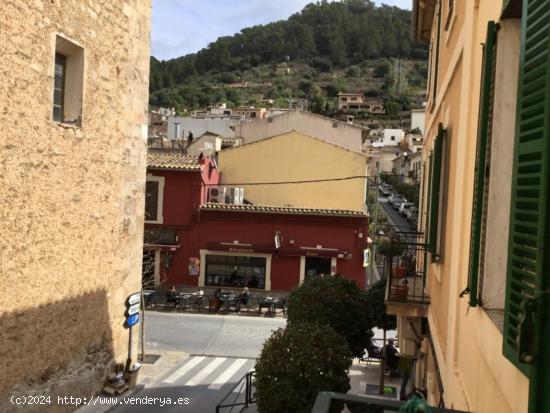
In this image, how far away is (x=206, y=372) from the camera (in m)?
14.4

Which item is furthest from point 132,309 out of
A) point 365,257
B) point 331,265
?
point 365,257

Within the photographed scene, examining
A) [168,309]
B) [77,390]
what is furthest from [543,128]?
[168,309]

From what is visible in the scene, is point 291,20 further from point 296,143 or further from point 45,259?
point 45,259

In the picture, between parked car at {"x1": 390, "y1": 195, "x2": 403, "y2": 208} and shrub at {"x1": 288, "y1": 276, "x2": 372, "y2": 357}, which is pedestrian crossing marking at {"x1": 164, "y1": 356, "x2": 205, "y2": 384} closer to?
shrub at {"x1": 288, "y1": 276, "x2": 372, "y2": 357}

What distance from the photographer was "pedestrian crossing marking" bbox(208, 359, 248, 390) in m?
13.4

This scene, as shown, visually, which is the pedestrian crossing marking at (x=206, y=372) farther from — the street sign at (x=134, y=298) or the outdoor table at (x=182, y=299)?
the outdoor table at (x=182, y=299)

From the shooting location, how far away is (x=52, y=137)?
8883 millimetres

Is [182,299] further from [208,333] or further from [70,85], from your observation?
[70,85]

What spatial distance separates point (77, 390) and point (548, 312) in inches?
401

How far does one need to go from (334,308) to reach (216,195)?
590 inches

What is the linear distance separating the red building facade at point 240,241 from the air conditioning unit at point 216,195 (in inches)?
65.7

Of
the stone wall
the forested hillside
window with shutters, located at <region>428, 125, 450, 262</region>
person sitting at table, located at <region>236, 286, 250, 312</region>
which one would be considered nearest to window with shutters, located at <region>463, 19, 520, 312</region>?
window with shutters, located at <region>428, 125, 450, 262</region>

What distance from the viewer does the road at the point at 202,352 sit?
40.3 ft

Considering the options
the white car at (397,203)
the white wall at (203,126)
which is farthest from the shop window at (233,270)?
the white wall at (203,126)
